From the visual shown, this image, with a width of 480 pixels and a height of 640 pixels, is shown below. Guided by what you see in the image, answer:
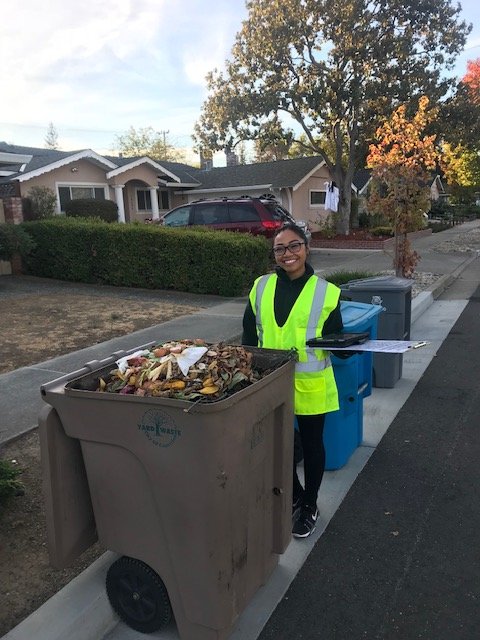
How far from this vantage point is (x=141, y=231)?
37.9 ft

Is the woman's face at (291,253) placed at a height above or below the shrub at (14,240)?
above

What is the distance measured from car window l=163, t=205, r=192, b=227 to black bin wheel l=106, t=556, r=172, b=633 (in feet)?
42.1

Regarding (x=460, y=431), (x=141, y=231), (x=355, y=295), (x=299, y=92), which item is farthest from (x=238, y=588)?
(x=299, y=92)

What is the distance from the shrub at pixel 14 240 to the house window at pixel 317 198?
1857cm

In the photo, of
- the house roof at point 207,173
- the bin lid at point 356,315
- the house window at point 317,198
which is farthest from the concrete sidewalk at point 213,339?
the house window at point 317,198

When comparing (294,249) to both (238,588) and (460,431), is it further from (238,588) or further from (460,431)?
(460,431)

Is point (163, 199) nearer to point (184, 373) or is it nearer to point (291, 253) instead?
point (291, 253)

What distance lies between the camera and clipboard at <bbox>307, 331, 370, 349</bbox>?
2705 mm

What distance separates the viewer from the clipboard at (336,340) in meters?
2.71

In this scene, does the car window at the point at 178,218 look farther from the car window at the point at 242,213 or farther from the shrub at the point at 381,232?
the shrub at the point at 381,232

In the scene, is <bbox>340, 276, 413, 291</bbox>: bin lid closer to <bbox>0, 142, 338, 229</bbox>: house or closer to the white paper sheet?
the white paper sheet

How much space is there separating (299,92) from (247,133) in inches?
116

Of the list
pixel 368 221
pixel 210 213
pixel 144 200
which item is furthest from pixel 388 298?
pixel 368 221

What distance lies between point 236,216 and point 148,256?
11.3 ft
